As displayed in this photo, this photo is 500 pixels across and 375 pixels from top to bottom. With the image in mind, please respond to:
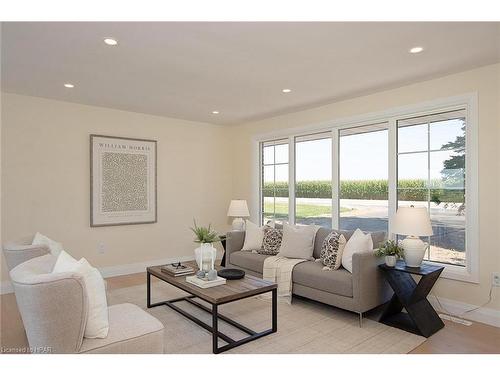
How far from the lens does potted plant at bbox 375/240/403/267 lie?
3162 millimetres

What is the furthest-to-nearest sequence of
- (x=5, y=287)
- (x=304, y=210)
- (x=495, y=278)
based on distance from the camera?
(x=304, y=210), (x=5, y=287), (x=495, y=278)

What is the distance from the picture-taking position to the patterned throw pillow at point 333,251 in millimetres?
3465

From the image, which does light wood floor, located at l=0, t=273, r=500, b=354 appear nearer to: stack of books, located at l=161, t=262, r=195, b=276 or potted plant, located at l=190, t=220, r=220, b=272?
stack of books, located at l=161, t=262, r=195, b=276

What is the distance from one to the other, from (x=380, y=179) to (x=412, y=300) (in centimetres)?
161

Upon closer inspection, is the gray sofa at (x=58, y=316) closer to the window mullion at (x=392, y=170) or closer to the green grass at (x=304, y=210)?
the window mullion at (x=392, y=170)

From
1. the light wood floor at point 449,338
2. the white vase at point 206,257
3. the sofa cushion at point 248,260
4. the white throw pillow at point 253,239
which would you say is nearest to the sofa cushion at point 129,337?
the white vase at point 206,257

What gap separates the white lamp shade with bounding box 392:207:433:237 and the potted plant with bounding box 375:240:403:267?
0.18 metres

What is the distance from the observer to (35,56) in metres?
2.93

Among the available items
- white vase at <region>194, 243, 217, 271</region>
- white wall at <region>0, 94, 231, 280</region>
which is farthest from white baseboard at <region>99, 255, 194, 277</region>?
white vase at <region>194, 243, 217, 271</region>

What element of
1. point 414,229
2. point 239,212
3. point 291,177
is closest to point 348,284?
point 414,229

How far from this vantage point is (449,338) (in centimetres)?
283

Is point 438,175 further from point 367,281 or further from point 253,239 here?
point 253,239
